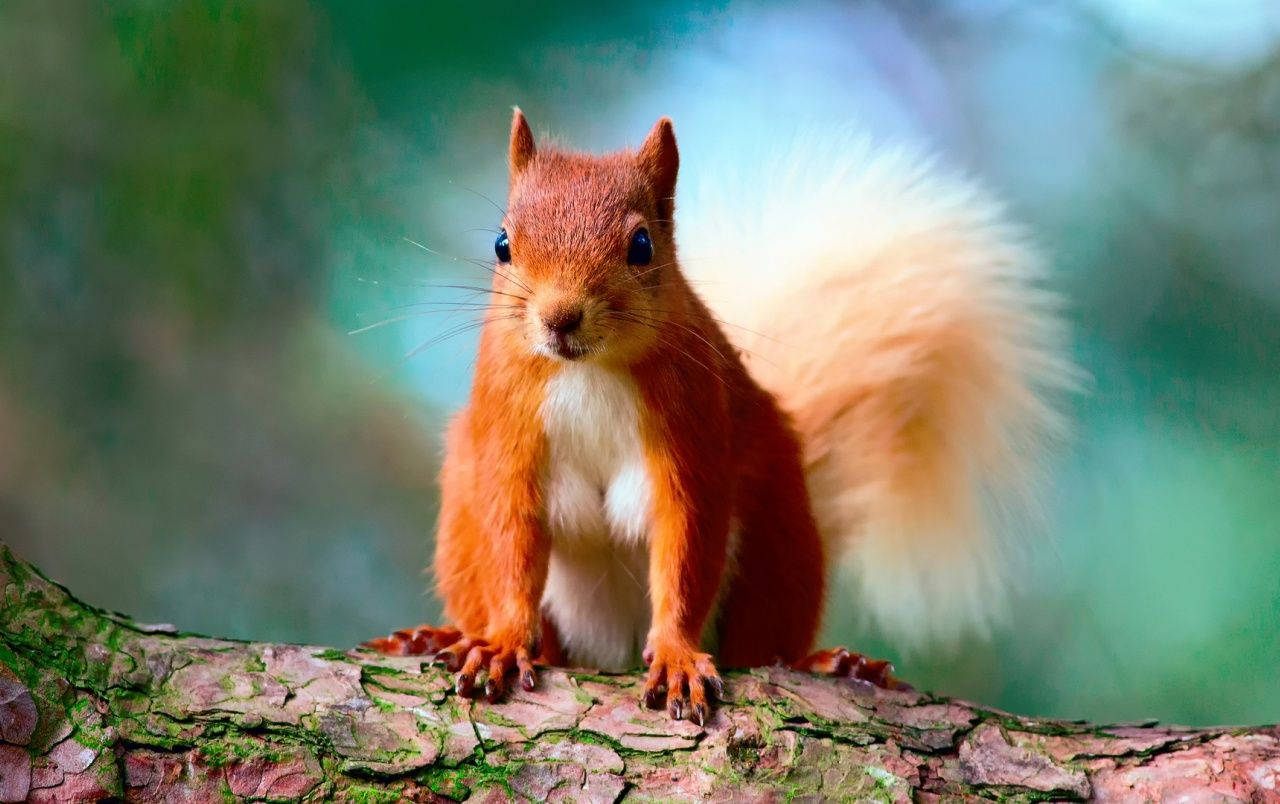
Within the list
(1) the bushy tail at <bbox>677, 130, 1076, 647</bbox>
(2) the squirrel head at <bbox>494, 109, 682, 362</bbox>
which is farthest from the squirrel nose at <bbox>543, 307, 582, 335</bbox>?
(1) the bushy tail at <bbox>677, 130, 1076, 647</bbox>

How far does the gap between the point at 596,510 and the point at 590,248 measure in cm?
40

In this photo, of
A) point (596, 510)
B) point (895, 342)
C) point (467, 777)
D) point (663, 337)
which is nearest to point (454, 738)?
point (467, 777)

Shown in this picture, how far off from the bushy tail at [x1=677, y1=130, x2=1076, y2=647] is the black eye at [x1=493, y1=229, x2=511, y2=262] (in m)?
0.68

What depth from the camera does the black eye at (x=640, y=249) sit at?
1414 mm

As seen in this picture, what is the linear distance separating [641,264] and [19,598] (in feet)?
2.69

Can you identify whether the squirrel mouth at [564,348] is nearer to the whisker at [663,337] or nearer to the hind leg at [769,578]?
the whisker at [663,337]

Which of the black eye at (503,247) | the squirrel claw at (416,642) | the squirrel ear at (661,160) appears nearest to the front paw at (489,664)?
the squirrel claw at (416,642)

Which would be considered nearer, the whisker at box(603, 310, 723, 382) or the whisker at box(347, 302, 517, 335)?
the whisker at box(603, 310, 723, 382)

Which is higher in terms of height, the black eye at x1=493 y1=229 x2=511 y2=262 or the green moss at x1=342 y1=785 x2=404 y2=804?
the black eye at x1=493 y1=229 x2=511 y2=262

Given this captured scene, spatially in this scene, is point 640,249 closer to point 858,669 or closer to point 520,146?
point 520,146

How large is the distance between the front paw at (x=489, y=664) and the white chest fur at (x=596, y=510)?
210 mm

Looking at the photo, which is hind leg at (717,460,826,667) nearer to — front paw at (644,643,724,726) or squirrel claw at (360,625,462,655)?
front paw at (644,643,724,726)

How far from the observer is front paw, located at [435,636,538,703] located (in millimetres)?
1311

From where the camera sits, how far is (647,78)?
2184 millimetres
